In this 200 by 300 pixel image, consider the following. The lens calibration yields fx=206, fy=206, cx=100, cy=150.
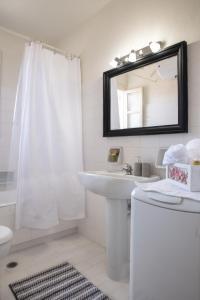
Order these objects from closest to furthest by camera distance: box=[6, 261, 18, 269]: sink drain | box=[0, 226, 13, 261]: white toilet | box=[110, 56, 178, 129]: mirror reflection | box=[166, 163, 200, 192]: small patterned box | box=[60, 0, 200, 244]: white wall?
Result: box=[166, 163, 200, 192]: small patterned box < box=[0, 226, 13, 261]: white toilet < box=[60, 0, 200, 244]: white wall < box=[110, 56, 178, 129]: mirror reflection < box=[6, 261, 18, 269]: sink drain

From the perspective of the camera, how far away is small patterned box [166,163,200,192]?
38.9 inches

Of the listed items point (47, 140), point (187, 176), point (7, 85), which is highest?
point (7, 85)

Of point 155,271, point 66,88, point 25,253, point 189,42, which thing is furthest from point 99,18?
point 25,253

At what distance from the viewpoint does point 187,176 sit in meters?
1.01

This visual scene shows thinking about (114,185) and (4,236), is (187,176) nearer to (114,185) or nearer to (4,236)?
(114,185)

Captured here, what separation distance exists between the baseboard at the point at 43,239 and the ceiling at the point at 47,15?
245 cm

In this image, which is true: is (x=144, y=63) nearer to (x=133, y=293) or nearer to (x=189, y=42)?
(x=189, y=42)

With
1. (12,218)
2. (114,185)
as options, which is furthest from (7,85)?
(114,185)

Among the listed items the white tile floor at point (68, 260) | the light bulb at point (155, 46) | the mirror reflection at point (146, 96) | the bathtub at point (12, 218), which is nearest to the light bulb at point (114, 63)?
the mirror reflection at point (146, 96)

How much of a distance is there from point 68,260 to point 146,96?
1.64m

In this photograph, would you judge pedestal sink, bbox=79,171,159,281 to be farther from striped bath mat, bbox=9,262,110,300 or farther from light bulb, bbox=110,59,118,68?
light bulb, bbox=110,59,118,68

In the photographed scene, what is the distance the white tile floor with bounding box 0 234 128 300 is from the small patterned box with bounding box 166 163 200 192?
38.0 inches

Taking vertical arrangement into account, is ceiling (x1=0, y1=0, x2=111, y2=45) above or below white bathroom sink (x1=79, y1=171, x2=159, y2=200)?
above

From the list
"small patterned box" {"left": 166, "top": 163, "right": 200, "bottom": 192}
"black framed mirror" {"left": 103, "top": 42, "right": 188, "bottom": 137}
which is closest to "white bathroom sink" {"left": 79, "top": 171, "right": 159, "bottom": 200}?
"small patterned box" {"left": 166, "top": 163, "right": 200, "bottom": 192}
